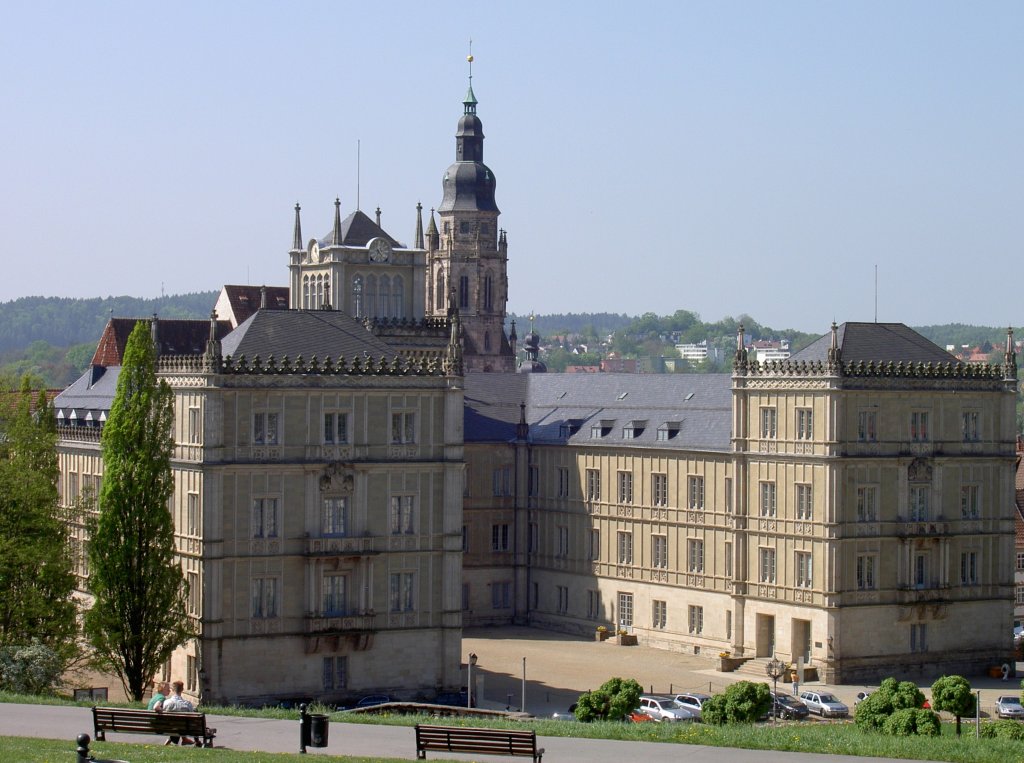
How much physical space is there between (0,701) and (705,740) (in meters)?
19.7

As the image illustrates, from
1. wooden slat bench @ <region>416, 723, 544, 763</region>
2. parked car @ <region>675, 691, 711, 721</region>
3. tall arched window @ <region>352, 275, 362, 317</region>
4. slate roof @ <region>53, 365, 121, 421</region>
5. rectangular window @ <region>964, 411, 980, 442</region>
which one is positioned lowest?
parked car @ <region>675, 691, 711, 721</region>

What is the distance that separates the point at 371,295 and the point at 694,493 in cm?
2177

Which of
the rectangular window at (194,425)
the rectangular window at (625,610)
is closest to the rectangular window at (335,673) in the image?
the rectangular window at (194,425)

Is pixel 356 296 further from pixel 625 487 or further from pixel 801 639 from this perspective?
pixel 801 639

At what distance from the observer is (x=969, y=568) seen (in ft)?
315

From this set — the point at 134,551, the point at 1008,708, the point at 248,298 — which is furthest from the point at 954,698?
the point at 248,298

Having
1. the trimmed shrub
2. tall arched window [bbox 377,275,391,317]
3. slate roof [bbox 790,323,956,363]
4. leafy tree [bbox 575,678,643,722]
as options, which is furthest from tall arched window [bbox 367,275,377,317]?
the trimmed shrub

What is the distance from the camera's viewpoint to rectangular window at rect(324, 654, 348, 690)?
80.2m

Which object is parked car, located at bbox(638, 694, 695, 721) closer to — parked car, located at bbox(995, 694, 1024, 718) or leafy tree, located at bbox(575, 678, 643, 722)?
leafy tree, located at bbox(575, 678, 643, 722)

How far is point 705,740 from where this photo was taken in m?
53.0

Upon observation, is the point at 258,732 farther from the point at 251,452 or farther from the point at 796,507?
the point at 796,507

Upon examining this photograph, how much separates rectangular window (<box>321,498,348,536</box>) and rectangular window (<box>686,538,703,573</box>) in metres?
23.8

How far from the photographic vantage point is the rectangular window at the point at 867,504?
9250 cm

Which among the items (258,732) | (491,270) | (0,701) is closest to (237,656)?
(0,701)
